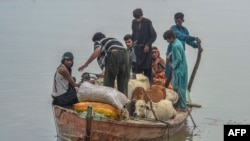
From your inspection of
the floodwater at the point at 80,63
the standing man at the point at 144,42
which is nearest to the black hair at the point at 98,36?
the standing man at the point at 144,42

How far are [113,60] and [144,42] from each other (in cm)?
191

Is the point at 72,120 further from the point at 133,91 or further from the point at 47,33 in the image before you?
the point at 47,33

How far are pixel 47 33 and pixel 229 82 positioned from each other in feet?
42.1

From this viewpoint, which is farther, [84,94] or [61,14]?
[61,14]

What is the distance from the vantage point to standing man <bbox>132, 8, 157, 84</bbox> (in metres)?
13.0

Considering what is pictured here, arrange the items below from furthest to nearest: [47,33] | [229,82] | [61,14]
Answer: [61,14]
[47,33]
[229,82]

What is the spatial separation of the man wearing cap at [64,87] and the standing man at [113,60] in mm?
407

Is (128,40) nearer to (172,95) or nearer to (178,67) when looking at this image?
(178,67)

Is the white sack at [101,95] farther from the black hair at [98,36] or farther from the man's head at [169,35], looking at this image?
the man's head at [169,35]

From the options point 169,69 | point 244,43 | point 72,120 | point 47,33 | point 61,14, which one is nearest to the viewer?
point 72,120

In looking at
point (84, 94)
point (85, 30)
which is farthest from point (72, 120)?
point (85, 30)

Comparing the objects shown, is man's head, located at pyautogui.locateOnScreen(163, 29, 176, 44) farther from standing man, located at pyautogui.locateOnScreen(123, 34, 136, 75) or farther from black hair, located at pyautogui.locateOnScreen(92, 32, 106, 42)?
black hair, located at pyautogui.locateOnScreen(92, 32, 106, 42)

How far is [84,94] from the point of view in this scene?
10.7 m

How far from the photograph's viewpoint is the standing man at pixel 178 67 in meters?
12.2
